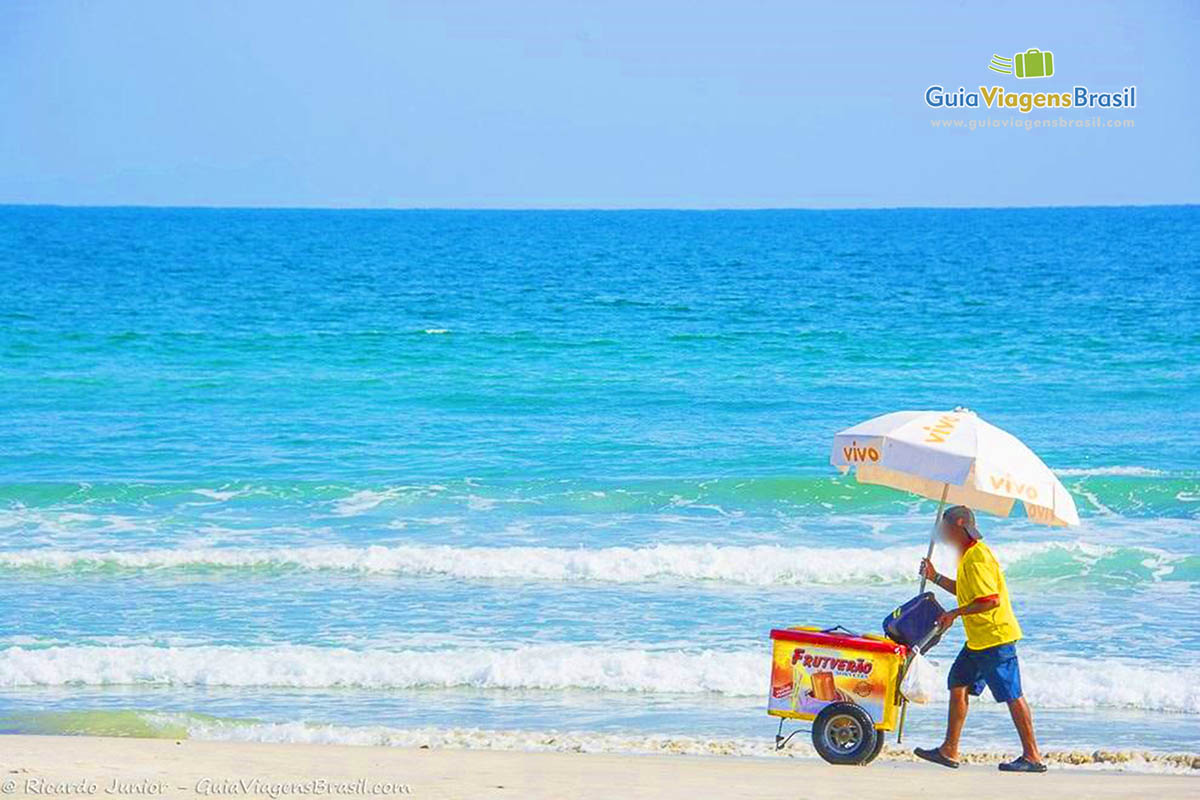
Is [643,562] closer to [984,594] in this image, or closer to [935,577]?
[935,577]

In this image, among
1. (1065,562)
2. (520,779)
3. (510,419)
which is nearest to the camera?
(520,779)

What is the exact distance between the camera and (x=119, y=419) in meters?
21.9

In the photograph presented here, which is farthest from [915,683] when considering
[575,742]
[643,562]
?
[643,562]

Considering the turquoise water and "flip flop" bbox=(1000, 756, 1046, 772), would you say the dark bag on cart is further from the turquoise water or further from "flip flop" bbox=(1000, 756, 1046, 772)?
the turquoise water

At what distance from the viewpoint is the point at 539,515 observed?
1582 cm

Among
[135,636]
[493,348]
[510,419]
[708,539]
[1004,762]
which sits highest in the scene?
[493,348]

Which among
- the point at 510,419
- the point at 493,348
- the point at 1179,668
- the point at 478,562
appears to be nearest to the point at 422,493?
the point at 478,562

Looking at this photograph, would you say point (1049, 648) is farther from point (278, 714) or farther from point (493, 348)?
point (493, 348)

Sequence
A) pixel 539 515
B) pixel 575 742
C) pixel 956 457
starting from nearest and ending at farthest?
pixel 956 457
pixel 575 742
pixel 539 515

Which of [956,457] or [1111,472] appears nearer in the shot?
[956,457]

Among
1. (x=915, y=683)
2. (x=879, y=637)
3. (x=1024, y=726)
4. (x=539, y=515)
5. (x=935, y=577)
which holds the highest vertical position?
(x=539, y=515)

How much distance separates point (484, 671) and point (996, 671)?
13.4 ft

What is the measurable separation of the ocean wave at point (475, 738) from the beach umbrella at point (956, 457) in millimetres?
1618

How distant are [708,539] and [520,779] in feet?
24.7
